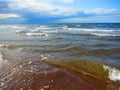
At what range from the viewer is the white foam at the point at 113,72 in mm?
5796

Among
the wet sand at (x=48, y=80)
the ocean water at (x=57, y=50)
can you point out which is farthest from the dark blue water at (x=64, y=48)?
the wet sand at (x=48, y=80)

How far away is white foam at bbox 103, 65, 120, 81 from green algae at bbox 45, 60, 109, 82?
0.39 feet

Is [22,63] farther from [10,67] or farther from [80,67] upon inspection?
[80,67]

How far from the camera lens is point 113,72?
20.4 ft

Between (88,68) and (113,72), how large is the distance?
0.98 metres

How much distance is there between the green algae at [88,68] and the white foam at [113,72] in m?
0.12

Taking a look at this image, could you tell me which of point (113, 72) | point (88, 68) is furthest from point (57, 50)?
point (113, 72)

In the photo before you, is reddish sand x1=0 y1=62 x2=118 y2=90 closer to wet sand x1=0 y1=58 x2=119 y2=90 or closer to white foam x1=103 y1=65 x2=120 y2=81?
wet sand x1=0 y1=58 x2=119 y2=90

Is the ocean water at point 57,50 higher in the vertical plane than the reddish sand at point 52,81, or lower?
lower

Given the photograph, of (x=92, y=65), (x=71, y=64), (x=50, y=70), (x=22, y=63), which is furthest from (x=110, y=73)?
(x=22, y=63)

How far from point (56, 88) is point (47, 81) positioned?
1.81ft

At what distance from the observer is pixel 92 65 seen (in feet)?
22.9

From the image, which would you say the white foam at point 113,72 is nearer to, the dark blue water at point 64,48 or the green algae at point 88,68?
the green algae at point 88,68

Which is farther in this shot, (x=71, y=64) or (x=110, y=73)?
(x=71, y=64)
